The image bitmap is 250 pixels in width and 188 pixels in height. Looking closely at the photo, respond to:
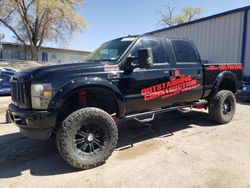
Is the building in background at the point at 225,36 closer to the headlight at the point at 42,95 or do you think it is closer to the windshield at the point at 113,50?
the windshield at the point at 113,50

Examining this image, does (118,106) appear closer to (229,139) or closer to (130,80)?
(130,80)

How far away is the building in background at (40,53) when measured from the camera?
34281 millimetres

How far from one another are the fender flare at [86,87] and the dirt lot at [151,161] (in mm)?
960

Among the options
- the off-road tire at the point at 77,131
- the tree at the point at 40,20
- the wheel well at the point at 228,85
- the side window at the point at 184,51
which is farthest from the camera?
the tree at the point at 40,20

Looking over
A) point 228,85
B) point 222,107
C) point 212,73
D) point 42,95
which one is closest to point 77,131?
point 42,95

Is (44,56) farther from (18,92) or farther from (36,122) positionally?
(36,122)

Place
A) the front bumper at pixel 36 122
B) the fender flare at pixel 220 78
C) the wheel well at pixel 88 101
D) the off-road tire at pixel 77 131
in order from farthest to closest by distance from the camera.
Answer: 1. the fender flare at pixel 220 78
2. the wheel well at pixel 88 101
3. the off-road tire at pixel 77 131
4. the front bumper at pixel 36 122

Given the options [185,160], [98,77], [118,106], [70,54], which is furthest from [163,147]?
[70,54]

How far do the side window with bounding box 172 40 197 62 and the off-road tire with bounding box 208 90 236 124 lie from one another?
1.14 meters

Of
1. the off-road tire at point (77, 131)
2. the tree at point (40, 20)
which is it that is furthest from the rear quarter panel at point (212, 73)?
the tree at point (40, 20)

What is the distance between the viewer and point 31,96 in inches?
140

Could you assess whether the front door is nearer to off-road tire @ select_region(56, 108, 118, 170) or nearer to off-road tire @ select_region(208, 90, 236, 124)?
off-road tire @ select_region(56, 108, 118, 170)

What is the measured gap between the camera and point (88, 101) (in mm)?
4203

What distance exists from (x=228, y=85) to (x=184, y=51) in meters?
1.92
